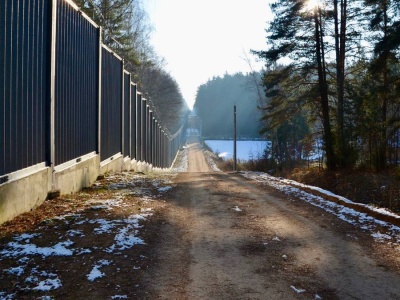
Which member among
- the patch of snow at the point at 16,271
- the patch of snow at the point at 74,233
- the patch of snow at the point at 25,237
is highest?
the patch of snow at the point at 25,237

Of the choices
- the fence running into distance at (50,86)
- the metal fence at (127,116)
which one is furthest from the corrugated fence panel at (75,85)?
the metal fence at (127,116)

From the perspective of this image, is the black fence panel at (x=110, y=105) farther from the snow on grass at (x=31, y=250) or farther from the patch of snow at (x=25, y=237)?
the snow on grass at (x=31, y=250)

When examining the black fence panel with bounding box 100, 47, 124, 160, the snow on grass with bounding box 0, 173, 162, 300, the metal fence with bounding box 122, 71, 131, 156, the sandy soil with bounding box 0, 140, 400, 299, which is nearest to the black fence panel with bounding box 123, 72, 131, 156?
the metal fence with bounding box 122, 71, 131, 156

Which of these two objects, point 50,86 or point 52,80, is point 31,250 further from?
point 52,80

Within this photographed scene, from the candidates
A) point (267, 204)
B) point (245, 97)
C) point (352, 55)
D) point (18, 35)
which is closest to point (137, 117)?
point (352, 55)

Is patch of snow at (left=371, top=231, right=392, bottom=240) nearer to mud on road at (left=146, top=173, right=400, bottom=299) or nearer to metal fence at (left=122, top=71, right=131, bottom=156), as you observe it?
mud on road at (left=146, top=173, right=400, bottom=299)

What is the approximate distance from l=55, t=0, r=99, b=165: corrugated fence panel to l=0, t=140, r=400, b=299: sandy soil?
227 cm

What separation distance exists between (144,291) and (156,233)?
2157mm

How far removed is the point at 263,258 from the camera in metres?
5.15

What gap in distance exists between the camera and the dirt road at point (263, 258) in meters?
4.12

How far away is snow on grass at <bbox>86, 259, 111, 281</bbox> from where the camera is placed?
166 inches

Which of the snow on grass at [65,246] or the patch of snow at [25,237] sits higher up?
the patch of snow at [25,237]

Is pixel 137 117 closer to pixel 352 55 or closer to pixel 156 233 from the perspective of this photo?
pixel 352 55

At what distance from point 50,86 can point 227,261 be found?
468 centimetres
